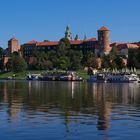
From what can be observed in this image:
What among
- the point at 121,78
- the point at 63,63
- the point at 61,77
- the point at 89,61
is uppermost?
the point at 89,61

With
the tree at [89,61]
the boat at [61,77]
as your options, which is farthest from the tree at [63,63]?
the boat at [61,77]

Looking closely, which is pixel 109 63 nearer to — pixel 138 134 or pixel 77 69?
pixel 77 69

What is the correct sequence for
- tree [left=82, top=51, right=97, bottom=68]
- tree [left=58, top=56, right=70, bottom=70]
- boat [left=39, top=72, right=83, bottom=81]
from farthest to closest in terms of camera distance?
tree [left=58, top=56, right=70, bottom=70] → tree [left=82, top=51, right=97, bottom=68] → boat [left=39, top=72, right=83, bottom=81]

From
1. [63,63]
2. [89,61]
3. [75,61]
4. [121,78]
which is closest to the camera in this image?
[121,78]

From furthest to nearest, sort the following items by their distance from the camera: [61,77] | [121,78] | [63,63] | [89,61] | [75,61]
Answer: [63,63] → [75,61] → [89,61] → [61,77] → [121,78]

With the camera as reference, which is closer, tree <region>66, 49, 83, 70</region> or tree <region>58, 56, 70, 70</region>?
tree <region>66, 49, 83, 70</region>

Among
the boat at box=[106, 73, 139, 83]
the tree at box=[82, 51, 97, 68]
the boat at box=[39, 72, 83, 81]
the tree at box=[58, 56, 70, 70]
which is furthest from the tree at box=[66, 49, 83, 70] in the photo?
the boat at box=[106, 73, 139, 83]

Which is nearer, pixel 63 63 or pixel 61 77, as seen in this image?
pixel 61 77

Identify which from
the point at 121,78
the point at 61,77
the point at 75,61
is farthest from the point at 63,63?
the point at 121,78

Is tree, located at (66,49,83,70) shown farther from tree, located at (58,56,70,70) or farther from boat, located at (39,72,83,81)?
boat, located at (39,72,83,81)

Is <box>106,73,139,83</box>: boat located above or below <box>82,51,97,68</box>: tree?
below

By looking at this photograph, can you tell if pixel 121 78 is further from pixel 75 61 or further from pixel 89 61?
pixel 75 61

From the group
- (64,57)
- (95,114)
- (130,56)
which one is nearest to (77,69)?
(64,57)

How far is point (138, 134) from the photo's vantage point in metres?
18.9
